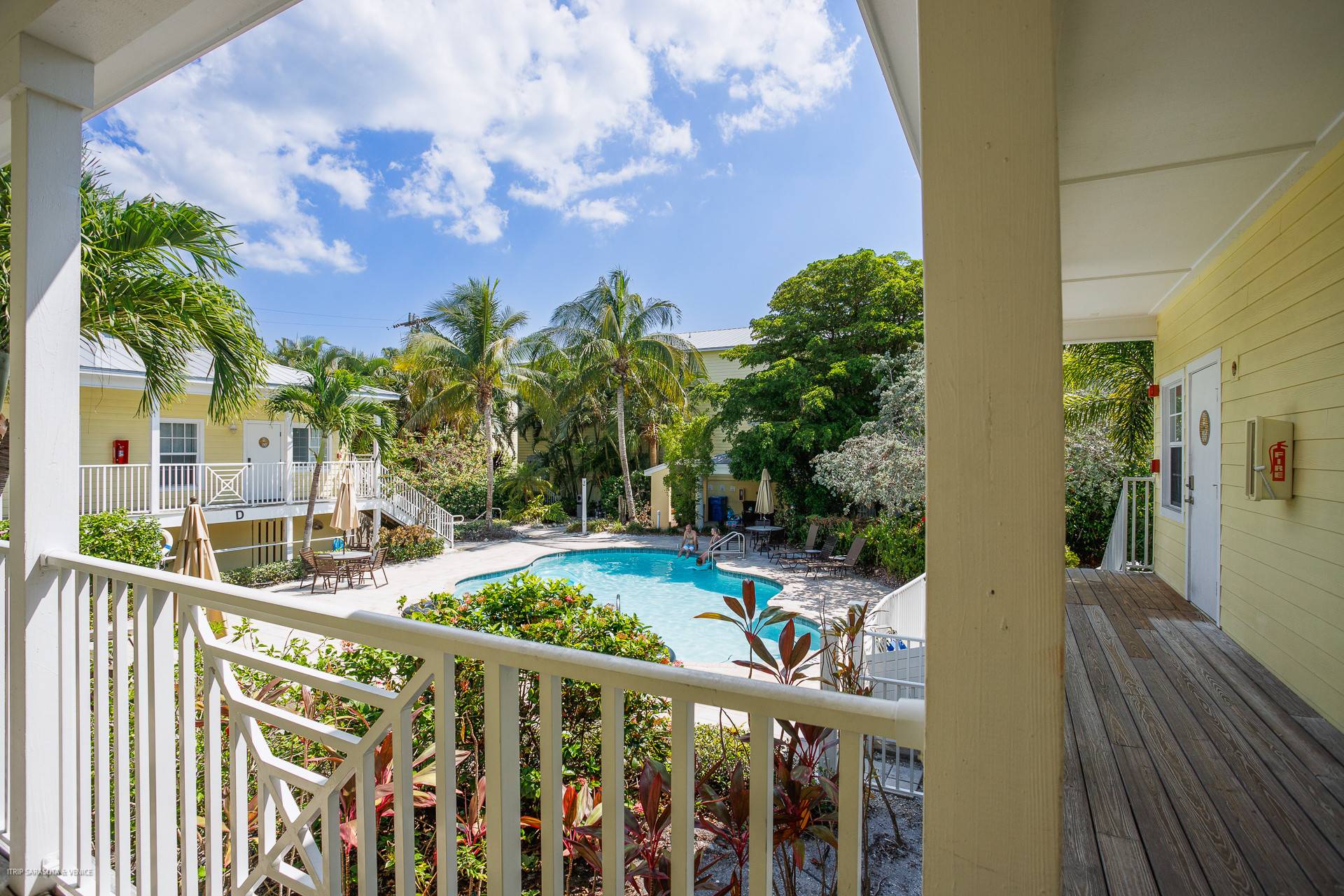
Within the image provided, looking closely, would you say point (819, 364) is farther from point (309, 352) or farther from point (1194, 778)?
point (309, 352)

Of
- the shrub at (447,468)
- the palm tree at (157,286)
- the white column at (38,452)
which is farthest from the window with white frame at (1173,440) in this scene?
the shrub at (447,468)

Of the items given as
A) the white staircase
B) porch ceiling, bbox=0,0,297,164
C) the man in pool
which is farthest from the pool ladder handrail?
porch ceiling, bbox=0,0,297,164

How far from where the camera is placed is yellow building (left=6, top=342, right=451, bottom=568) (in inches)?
416

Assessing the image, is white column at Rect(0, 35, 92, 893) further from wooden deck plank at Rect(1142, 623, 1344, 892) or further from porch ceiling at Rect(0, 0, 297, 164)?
wooden deck plank at Rect(1142, 623, 1344, 892)

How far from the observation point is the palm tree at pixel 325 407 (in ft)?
39.1

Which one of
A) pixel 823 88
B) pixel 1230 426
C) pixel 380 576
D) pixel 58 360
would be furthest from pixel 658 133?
pixel 58 360

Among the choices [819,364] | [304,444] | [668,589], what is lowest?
[668,589]

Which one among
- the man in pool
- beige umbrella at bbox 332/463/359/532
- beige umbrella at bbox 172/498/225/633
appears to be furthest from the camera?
the man in pool

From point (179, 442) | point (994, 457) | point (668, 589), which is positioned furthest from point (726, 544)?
point (994, 457)

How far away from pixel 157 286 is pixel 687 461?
15822mm

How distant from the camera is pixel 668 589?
13031 mm

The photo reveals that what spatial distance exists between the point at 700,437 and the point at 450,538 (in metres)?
7.64

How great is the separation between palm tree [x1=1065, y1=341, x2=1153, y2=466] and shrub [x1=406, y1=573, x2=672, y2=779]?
29.1 ft

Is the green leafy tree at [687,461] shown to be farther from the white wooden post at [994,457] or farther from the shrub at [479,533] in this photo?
the white wooden post at [994,457]
